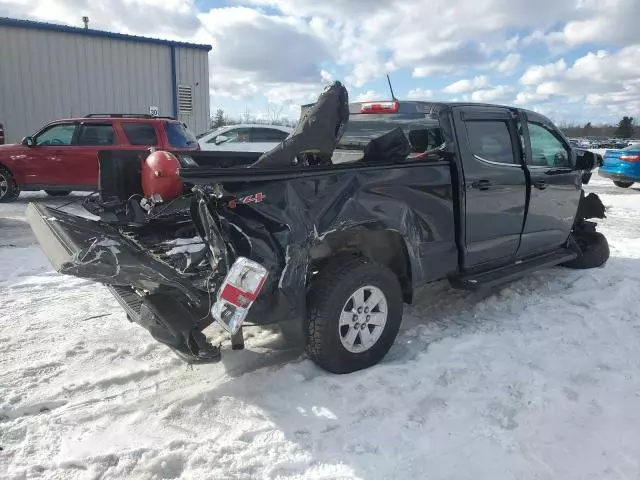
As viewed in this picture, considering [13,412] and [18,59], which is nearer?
[13,412]

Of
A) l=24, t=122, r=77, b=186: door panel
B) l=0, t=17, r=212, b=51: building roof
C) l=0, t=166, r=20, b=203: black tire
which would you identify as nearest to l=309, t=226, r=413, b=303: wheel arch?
l=24, t=122, r=77, b=186: door panel

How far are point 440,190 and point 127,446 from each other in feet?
8.97

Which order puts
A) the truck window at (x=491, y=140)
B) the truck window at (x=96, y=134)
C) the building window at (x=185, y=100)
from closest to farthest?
the truck window at (x=491, y=140) → the truck window at (x=96, y=134) → the building window at (x=185, y=100)

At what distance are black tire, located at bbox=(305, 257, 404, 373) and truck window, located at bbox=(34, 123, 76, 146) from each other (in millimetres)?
9336

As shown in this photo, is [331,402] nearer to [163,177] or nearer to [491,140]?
[163,177]

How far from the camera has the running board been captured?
432cm

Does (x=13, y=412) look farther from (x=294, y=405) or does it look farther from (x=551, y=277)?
(x=551, y=277)

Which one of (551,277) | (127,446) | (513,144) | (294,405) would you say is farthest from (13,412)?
(551,277)

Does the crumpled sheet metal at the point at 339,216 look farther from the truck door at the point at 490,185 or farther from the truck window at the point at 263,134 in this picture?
the truck window at the point at 263,134

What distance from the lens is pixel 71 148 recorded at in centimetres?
1080

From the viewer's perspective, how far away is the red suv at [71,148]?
10.7 metres

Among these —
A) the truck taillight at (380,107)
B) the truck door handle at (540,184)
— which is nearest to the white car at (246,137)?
the truck taillight at (380,107)

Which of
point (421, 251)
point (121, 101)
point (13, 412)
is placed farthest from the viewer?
point (121, 101)

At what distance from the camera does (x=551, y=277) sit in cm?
578
